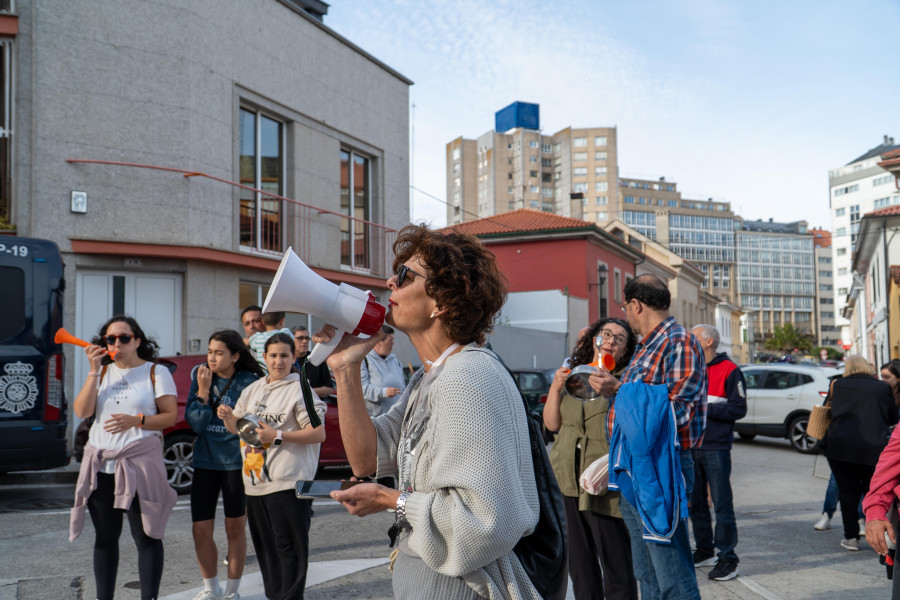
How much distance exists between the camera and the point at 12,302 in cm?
853

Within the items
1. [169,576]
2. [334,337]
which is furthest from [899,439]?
[169,576]

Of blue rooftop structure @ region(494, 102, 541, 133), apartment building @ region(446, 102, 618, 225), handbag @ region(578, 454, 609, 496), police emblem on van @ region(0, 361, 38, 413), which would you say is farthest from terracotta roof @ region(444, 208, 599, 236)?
blue rooftop structure @ region(494, 102, 541, 133)

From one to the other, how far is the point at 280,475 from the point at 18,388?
5307 mm

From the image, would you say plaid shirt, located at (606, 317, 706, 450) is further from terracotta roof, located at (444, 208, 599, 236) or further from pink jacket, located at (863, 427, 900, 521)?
terracotta roof, located at (444, 208, 599, 236)

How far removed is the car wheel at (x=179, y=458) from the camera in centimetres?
888

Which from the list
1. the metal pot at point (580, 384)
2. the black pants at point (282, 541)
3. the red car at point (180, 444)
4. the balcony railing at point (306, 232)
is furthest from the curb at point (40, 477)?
the metal pot at point (580, 384)

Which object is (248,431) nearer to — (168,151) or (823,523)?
(823,523)

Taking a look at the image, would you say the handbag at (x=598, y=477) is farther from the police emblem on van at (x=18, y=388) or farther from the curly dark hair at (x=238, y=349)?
the police emblem on van at (x=18, y=388)

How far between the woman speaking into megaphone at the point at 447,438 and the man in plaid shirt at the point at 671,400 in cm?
180

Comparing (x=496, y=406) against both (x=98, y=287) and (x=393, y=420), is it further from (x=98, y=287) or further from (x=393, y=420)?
(x=98, y=287)

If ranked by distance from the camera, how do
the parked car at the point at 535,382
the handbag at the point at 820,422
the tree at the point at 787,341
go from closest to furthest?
the handbag at the point at 820,422
the parked car at the point at 535,382
the tree at the point at 787,341

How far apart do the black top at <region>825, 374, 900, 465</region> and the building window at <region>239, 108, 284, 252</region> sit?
10.8m

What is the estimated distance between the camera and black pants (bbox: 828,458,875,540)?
6.70 m

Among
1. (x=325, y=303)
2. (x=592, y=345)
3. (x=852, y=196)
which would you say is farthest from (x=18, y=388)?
(x=852, y=196)
